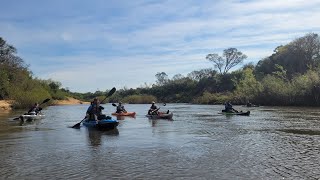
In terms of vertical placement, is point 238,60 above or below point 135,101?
above

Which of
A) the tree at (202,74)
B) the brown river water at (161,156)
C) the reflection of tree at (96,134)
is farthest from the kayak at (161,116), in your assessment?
the tree at (202,74)

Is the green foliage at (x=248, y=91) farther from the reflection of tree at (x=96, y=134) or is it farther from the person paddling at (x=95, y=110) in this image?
the reflection of tree at (x=96, y=134)

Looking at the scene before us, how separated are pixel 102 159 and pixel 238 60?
3945 inches

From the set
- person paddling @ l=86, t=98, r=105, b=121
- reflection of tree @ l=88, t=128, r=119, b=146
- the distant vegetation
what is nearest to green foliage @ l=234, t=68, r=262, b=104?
the distant vegetation

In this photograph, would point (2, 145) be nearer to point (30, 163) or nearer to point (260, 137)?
point (30, 163)

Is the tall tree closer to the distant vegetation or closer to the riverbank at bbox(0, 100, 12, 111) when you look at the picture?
the distant vegetation

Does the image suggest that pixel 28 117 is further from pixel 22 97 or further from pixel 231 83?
pixel 231 83

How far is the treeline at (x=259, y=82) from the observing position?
58506mm

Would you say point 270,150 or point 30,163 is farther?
point 270,150

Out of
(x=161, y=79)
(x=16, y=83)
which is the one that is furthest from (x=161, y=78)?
(x=16, y=83)

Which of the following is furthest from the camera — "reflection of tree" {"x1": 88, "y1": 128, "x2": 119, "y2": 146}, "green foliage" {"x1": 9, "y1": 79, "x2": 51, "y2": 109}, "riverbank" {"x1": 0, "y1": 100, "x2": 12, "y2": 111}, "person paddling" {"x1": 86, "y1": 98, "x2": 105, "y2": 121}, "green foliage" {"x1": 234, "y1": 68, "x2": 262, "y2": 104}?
"green foliage" {"x1": 234, "y1": 68, "x2": 262, "y2": 104}

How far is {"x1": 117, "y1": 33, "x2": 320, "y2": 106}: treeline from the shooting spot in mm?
58506

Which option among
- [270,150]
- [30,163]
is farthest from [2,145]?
[270,150]

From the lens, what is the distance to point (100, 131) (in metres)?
21.8
